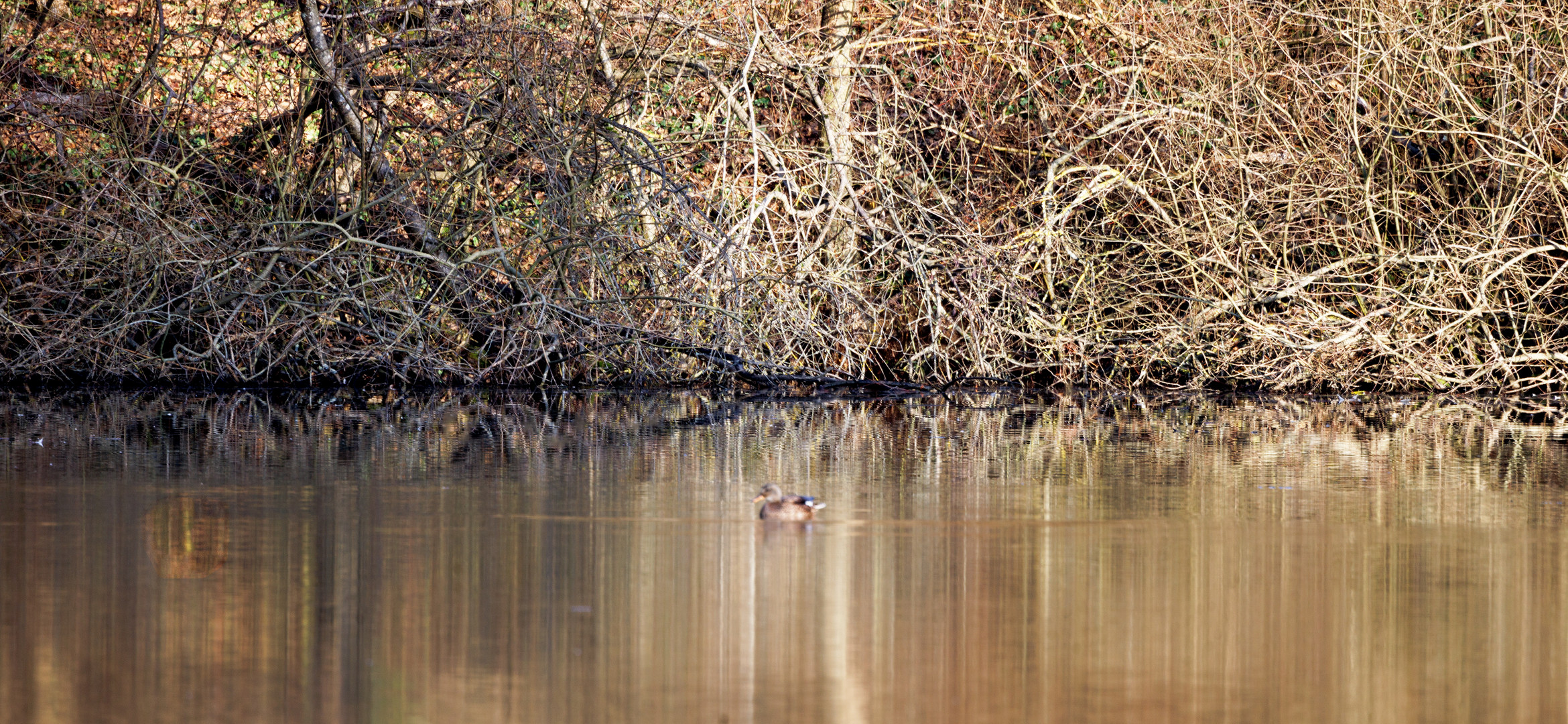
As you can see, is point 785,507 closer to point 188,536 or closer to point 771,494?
point 771,494

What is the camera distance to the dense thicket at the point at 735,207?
16.2m

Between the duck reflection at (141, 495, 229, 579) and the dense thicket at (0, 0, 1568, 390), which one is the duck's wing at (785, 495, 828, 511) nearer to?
the duck reflection at (141, 495, 229, 579)

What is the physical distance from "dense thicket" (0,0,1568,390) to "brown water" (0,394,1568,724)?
14.5 ft

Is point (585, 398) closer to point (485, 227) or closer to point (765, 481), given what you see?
point (485, 227)

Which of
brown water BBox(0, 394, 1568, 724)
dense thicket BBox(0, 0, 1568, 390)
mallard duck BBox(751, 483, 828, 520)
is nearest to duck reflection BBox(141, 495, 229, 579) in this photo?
brown water BBox(0, 394, 1568, 724)

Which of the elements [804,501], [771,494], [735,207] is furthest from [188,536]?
[735,207]

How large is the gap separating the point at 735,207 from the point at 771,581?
34.6ft

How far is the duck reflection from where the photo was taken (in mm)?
6934

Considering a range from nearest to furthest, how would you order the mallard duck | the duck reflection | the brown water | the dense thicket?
the brown water, the duck reflection, the mallard duck, the dense thicket

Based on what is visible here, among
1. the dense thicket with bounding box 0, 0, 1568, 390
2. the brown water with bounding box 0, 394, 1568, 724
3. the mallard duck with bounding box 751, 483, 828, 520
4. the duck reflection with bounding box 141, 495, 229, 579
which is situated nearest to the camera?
the brown water with bounding box 0, 394, 1568, 724

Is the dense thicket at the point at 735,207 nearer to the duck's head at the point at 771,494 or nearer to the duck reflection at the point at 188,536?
the duck reflection at the point at 188,536

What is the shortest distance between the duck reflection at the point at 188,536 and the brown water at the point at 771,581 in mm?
26

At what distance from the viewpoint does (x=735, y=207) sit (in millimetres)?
17109

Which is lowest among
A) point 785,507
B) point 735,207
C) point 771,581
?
point 771,581
